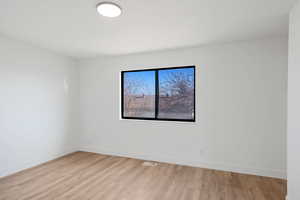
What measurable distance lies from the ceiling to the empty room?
0.06ft

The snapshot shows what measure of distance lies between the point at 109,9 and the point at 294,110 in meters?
2.35

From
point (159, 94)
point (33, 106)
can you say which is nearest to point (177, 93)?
point (159, 94)

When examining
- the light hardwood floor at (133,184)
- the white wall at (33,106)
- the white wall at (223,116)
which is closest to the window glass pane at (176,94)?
the white wall at (223,116)

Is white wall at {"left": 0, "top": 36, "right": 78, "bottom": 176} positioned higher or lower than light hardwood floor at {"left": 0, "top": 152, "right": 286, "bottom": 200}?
higher

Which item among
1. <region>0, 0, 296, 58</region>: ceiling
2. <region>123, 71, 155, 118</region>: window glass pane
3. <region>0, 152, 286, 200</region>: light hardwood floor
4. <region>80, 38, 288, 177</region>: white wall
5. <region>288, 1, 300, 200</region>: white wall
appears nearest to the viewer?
<region>288, 1, 300, 200</region>: white wall

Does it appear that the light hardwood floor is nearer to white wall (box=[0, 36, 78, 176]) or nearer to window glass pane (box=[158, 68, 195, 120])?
white wall (box=[0, 36, 78, 176])

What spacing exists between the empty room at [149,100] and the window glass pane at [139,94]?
1.0 inches

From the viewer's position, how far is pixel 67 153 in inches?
150

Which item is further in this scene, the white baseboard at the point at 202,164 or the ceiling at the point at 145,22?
the white baseboard at the point at 202,164

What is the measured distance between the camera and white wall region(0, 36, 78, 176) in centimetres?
266

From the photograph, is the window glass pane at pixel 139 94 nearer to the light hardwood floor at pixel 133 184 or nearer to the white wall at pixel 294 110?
the light hardwood floor at pixel 133 184

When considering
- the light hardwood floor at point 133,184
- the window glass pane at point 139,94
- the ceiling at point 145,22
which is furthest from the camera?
the window glass pane at point 139,94

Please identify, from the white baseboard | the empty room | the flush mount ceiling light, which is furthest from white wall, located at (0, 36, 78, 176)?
the flush mount ceiling light

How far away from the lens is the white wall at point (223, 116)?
259 centimetres
